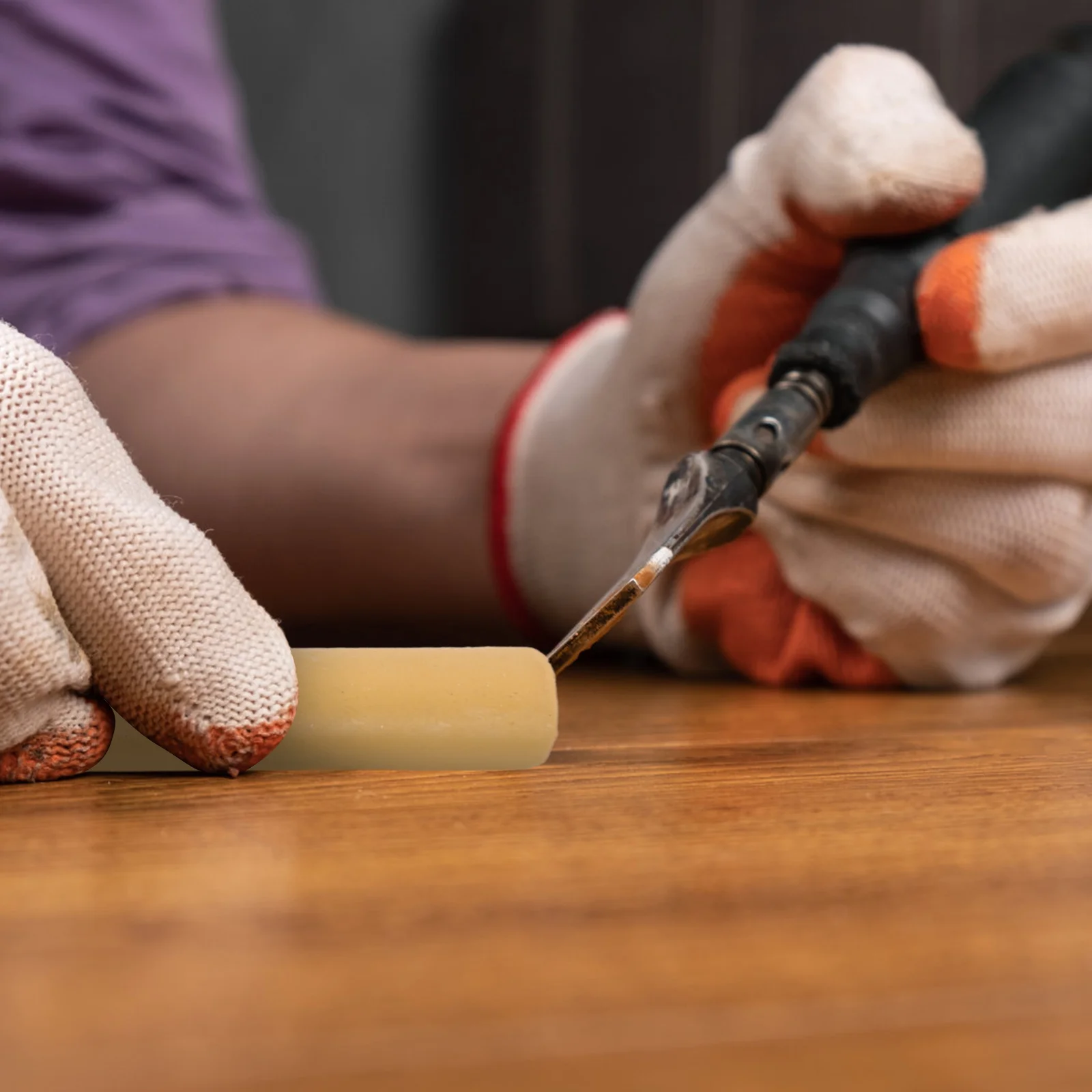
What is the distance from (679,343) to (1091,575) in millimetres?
195

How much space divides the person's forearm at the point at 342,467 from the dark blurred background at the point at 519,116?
0.56 m

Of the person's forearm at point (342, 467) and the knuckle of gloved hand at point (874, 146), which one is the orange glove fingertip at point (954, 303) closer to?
the knuckle of gloved hand at point (874, 146)

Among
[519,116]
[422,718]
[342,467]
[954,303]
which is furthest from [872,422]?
[519,116]

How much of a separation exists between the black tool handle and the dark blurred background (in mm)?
628

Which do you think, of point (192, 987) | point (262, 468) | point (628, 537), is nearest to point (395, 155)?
point (262, 468)

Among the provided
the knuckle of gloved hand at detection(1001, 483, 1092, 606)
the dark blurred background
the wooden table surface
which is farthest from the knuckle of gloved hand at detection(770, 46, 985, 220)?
the dark blurred background

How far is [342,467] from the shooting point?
0.73m

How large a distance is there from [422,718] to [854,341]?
0.65 ft

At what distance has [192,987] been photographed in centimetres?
20

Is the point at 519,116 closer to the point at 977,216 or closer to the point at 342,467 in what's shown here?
the point at 342,467

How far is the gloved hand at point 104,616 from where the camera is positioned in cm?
33

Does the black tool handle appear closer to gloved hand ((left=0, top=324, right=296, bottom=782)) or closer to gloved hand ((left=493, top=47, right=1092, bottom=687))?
gloved hand ((left=493, top=47, right=1092, bottom=687))

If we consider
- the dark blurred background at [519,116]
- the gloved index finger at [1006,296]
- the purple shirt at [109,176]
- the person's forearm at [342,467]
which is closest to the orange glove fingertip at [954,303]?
the gloved index finger at [1006,296]

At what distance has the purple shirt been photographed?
874 mm
